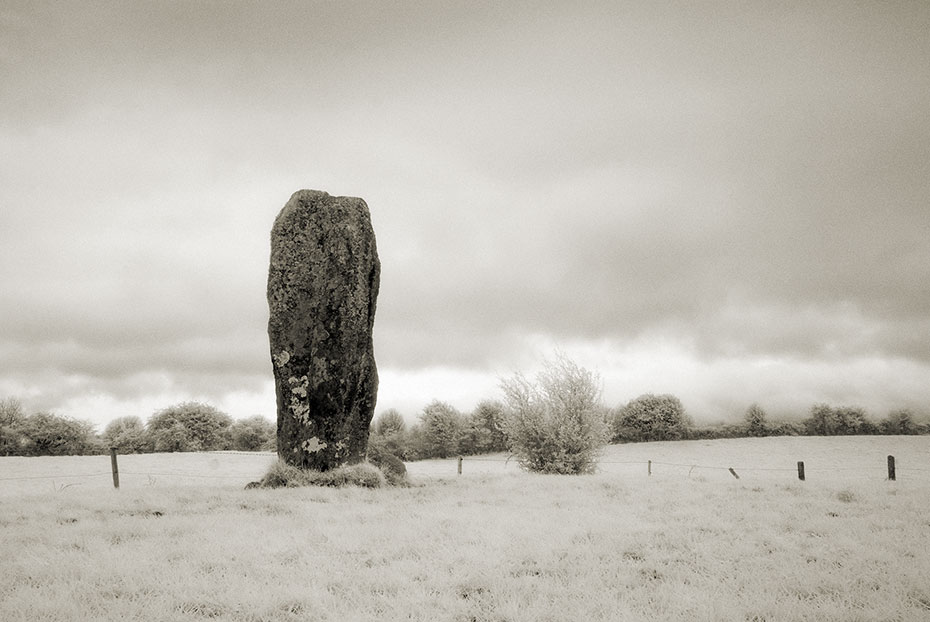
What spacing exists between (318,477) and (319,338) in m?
3.27

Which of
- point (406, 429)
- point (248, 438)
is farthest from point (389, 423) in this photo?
point (248, 438)

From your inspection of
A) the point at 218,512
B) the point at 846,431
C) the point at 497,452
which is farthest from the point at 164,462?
the point at 846,431

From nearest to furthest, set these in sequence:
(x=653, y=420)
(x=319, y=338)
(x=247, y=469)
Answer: (x=319, y=338), (x=247, y=469), (x=653, y=420)

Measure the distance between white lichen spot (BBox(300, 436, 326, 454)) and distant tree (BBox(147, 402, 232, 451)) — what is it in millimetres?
46002

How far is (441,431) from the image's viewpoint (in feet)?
172

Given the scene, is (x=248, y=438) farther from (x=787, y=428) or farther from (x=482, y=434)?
(x=787, y=428)

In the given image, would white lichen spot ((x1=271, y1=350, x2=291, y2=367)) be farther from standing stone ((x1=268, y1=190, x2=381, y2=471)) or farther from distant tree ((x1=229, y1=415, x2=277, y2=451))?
distant tree ((x1=229, y1=415, x2=277, y2=451))

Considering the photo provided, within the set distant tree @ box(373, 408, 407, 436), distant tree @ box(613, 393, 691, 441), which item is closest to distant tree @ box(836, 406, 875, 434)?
distant tree @ box(613, 393, 691, 441)

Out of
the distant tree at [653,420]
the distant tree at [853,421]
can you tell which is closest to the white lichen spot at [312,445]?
the distant tree at [653,420]

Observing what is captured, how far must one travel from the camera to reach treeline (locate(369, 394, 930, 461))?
52562 millimetres

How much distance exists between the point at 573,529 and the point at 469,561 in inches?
89.1

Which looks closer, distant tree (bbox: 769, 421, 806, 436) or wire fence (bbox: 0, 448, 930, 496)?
wire fence (bbox: 0, 448, 930, 496)

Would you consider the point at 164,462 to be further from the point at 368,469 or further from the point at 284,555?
the point at 284,555

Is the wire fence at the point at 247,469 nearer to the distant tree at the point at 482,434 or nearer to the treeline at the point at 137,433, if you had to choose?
the distant tree at the point at 482,434
